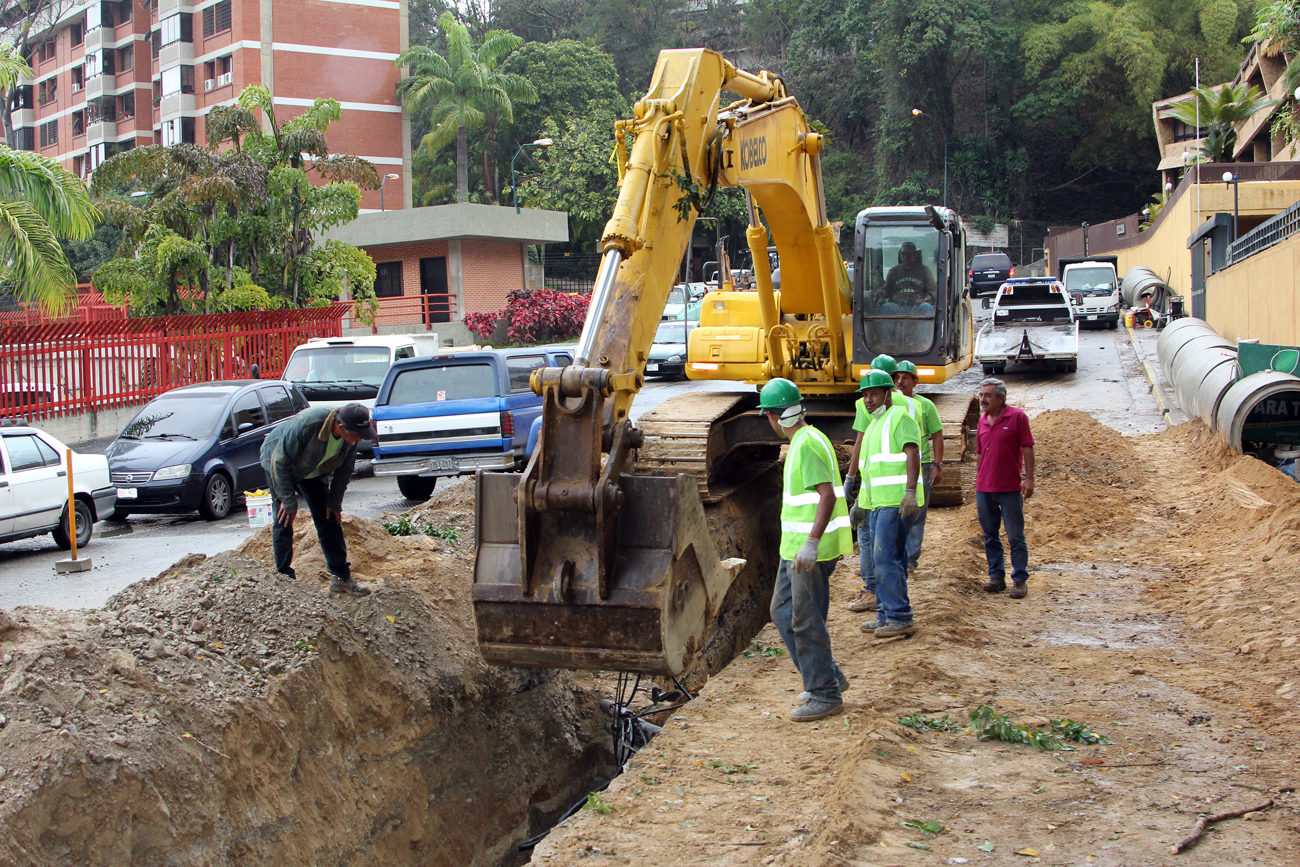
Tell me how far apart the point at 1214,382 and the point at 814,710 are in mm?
11372

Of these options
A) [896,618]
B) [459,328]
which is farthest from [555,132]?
[896,618]

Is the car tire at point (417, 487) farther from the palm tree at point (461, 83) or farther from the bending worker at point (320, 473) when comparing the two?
the palm tree at point (461, 83)

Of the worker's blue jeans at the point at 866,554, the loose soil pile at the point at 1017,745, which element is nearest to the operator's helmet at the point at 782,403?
the loose soil pile at the point at 1017,745

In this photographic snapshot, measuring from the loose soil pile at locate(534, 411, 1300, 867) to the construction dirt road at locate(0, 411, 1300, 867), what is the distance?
0.02 meters

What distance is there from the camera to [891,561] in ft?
25.4

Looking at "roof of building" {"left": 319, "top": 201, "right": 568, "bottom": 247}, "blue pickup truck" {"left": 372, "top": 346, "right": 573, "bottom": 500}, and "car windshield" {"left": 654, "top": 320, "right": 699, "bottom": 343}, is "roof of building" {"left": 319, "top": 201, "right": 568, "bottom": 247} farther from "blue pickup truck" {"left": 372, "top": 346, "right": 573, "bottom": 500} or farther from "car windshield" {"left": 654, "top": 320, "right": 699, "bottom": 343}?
"blue pickup truck" {"left": 372, "top": 346, "right": 573, "bottom": 500}

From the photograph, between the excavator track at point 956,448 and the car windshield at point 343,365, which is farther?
the car windshield at point 343,365

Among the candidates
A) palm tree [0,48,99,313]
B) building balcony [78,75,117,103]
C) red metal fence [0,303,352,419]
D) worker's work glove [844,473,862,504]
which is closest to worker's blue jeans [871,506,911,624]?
worker's work glove [844,473,862,504]

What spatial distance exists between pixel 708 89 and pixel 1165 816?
5420 millimetres

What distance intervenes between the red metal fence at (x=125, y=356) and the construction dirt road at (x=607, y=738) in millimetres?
12164

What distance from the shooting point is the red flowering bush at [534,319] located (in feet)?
122

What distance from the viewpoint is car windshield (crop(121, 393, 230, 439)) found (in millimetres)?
14227

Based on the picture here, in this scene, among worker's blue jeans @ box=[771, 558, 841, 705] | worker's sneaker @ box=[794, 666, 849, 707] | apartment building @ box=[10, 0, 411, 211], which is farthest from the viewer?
apartment building @ box=[10, 0, 411, 211]

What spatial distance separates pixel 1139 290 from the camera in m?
36.3
